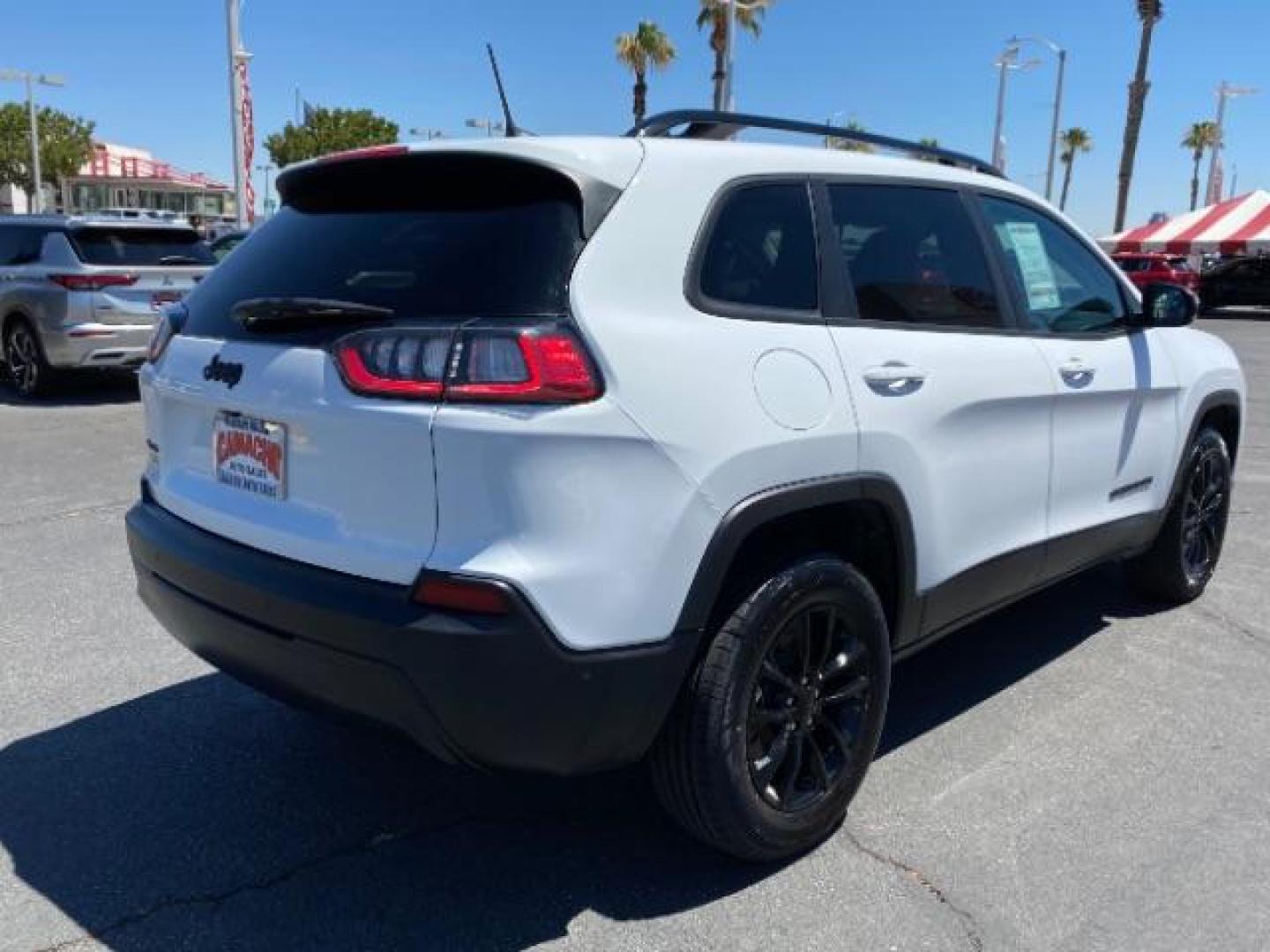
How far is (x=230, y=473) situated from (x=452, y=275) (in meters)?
0.78

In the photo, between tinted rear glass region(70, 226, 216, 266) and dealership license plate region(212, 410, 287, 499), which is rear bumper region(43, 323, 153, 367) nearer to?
tinted rear glass region(70, 226, 216, 266)

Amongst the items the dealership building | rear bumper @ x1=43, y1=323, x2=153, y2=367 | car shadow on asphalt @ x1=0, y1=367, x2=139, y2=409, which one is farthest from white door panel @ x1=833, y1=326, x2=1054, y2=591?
the dealership building

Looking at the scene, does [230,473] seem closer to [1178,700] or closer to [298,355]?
[298,355]

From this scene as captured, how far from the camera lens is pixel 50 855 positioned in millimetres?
2914

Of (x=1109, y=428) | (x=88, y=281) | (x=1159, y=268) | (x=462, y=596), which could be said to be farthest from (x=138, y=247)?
(x=1159, y=268)

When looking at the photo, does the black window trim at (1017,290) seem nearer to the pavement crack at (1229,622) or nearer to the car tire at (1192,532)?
the car tire at (1192,532)

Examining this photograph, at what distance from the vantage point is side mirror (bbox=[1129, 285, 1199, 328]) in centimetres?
432

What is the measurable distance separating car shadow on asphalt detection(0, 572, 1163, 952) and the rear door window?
1306mm

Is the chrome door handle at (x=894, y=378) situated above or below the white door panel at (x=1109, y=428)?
above

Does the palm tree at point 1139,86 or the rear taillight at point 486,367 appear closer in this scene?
the rear taillight at point 486,367

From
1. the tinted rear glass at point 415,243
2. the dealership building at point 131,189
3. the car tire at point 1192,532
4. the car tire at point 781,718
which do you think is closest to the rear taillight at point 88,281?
the tinted rear glass at point 415,243

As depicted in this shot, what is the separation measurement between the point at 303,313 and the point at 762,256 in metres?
1.11

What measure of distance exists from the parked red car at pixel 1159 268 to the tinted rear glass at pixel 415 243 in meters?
29.2

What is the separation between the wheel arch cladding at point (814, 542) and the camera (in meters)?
2.52
